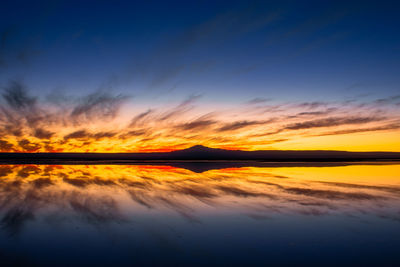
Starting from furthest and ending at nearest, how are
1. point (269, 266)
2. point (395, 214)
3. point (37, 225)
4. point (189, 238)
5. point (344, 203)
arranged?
point (344, 203)
point (395, 214)
point (37, 225)
point (189, 238)
point (269, 266)

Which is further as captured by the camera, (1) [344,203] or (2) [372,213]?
(1) [344,203]

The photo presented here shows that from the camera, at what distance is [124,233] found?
7391 mm

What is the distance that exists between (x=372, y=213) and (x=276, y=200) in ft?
12.1

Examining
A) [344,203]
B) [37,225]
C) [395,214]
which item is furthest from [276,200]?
[37,225]

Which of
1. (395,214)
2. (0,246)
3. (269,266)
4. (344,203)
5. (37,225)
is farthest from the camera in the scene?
(344,203)

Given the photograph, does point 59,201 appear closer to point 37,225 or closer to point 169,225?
point 37,225

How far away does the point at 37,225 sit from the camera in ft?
26.6

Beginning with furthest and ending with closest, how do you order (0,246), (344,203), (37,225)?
1. (344,203)
2. (37,225)
3. (0,246)

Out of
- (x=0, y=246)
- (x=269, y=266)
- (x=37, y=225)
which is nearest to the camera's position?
(x=269, y=266)

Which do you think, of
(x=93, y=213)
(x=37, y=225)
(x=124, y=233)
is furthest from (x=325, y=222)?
(x=37, y=225)

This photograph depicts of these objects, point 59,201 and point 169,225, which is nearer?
point 169,225

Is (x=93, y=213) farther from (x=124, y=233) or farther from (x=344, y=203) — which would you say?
(x=344, y=203)

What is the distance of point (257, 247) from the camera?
6402 millimetres

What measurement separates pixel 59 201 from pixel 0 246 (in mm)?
5525
